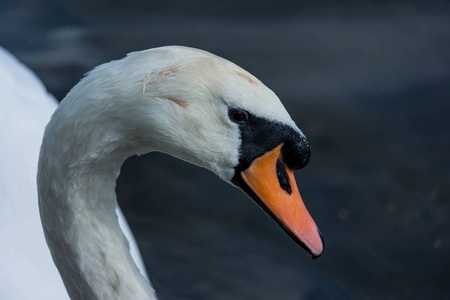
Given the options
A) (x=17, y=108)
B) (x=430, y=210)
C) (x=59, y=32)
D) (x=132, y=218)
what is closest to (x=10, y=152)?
(x=17, y=108)

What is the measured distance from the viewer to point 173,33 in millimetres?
5012

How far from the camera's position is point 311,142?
4633 millimetres

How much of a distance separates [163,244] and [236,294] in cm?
53

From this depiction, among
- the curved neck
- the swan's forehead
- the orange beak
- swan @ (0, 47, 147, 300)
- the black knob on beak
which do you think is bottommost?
swan @ (0, 47, 147, 300)

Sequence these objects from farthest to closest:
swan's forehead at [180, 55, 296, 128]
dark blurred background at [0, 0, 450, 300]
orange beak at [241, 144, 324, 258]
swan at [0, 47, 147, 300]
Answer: dark blurred background at [0, 0, 450, 300] → swan at [0, 47, 147, 300] → orange beak at [241, 144, 324, 258] → swan's forehead at [180, 55, 296, 128]

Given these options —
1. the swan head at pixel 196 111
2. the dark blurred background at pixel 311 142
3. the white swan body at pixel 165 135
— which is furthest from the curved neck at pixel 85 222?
the dark blurred background at pixel 311 142

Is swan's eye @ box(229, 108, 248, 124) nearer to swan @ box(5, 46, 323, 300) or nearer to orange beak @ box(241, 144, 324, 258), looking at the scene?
swan @ box(5, 46, 323, 300)

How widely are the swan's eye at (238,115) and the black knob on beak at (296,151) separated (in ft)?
0.53

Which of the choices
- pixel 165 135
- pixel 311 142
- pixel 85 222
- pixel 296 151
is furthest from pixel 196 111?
pixel 311 142

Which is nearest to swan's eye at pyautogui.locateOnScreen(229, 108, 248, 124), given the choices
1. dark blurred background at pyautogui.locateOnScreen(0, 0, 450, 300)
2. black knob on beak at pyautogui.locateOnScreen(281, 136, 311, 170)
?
black knob on beak at pyautogui.locateOnScreen(281, 136, 311, 170)

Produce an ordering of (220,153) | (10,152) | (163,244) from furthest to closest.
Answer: (163,244)
(10,152)
(220,153)

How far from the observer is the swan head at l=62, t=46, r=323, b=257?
2.06 m

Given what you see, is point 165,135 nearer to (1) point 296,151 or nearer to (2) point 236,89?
(2) point 236,89

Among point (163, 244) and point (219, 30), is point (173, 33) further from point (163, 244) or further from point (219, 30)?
point (163, 244)
